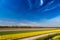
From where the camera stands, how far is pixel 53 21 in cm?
287

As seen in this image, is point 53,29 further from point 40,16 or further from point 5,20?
point 5,20

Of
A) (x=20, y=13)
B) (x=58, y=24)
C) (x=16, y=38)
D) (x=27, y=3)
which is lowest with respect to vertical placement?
(x=16, y=38)

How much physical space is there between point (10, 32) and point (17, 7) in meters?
0.46

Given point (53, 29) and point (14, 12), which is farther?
point (53, 29)

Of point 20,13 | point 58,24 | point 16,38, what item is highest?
point 20,13

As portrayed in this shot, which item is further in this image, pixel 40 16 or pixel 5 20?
pixel 40 16

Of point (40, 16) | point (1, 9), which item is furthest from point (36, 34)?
point (1, 9)

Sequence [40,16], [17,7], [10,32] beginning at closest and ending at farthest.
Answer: [10,32] → [17,7] → [40,16]

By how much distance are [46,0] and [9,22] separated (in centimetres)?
89

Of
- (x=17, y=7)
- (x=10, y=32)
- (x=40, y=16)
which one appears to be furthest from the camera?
(x=40, y=16)

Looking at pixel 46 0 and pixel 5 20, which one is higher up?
pixel 46 0

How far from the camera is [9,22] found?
239 centimetres

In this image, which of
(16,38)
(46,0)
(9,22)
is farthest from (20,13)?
(46,0)

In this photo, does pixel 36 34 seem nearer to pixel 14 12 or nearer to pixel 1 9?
pixel 14 12
